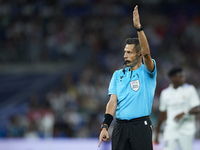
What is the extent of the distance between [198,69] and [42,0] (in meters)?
7.58

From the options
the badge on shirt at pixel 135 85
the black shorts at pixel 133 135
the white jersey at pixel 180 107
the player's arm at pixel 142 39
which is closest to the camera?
the player's arm at pixel 142 39

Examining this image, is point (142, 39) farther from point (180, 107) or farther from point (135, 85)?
point (180, 107)

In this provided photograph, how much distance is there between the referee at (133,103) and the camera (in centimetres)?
396

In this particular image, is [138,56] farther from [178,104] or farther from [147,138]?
[178,104]

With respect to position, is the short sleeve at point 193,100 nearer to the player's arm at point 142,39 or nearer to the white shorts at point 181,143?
the white shorts at point 181,143

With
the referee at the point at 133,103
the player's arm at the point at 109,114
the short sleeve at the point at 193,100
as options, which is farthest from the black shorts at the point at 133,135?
the short sleeve at the point at 193,100

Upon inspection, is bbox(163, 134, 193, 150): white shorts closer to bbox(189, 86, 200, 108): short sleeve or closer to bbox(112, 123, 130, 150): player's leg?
bbox(189, 86, 200, 108): short sleeve

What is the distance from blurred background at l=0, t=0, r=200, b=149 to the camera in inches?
409

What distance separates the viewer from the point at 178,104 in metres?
5.94

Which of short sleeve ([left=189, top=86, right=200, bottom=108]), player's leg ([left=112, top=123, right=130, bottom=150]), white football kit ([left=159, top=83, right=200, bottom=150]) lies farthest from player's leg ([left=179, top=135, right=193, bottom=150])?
player's leg ([left=112, top=123, right=130, bottom=150])

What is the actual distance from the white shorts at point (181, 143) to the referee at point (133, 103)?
1.86m

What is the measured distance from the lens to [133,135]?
3.97 m

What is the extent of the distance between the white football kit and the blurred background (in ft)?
13.7

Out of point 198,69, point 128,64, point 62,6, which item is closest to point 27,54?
point 62,6
